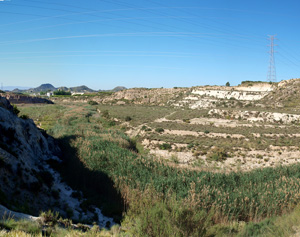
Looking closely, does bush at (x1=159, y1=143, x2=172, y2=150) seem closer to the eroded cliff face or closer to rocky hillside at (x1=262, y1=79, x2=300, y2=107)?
rocky hillside at (x1=262, y1=79, x2=300, y2=107)

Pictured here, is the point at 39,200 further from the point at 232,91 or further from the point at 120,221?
the point at 232,91

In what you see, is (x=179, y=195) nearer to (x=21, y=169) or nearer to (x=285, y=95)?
(x=21, y=169)

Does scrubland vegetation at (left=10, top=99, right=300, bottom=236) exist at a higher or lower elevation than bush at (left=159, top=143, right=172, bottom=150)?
higher

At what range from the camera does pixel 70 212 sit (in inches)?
347

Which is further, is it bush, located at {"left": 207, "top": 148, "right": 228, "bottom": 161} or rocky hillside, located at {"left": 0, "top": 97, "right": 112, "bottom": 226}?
bush, located at {"left": 207, "top": 148, "right": 228, "bottom": 161}

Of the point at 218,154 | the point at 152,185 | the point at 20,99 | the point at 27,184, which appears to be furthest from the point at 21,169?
the point at 20,99

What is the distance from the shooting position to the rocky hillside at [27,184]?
27.3ft

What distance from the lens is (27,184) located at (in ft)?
30.5

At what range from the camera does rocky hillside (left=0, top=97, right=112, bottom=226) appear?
8336mm

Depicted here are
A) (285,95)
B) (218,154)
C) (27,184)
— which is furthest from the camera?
(285,95)

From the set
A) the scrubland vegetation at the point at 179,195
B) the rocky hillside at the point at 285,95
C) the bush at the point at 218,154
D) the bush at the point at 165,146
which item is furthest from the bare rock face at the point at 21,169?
the rocky hillside at the point at 285,95

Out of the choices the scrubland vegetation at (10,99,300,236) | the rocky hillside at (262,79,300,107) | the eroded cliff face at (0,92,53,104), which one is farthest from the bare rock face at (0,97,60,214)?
the eroded cliff face at (0,92,53,104)

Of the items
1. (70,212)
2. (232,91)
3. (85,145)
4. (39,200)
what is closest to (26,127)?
(85,145)

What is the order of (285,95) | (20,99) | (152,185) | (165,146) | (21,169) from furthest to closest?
(20,99) < (285,95) < (165,146) < (152,185) < (21,169)
